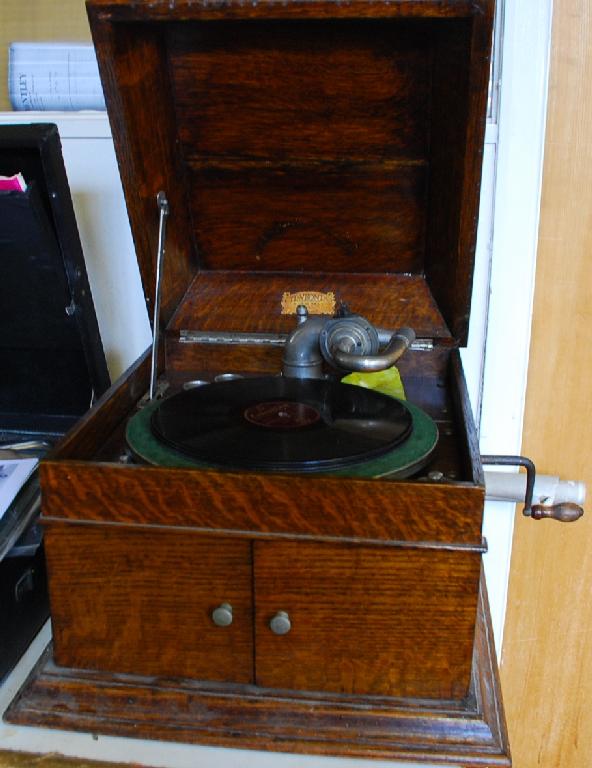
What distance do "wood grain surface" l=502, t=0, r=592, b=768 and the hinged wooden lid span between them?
12.9 inches

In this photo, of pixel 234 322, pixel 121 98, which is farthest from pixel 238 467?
pixel 121 98

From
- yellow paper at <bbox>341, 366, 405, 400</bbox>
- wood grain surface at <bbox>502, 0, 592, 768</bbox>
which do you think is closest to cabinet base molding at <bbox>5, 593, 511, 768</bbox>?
yellow paper at <bbox>341, 366, 405, 400</bbox>

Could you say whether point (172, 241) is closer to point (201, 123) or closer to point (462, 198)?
point (201, 123)

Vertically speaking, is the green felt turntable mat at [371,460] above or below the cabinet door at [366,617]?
above

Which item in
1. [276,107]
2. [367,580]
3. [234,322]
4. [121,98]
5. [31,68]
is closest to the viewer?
[367,580]

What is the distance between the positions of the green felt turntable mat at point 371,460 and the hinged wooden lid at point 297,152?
342mm

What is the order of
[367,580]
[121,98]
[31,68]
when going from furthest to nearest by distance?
[31,68] → [121,98] → [367,580]

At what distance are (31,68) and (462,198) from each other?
102 centimetres

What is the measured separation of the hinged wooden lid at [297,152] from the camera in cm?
125

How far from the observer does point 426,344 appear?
1474 mm

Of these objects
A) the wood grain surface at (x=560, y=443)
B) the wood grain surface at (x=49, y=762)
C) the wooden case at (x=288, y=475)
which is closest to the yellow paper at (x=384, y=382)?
the wooden case at (x=288, y=475)

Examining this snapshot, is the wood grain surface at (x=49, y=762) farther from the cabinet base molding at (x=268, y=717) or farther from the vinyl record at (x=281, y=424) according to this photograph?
the vinyl record at (x=281, y=424)

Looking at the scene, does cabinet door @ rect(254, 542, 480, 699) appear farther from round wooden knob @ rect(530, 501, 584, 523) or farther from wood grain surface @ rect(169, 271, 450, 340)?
wood grain surface @ rect(169, 271, 450, 340)

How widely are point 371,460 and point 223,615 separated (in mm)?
277
